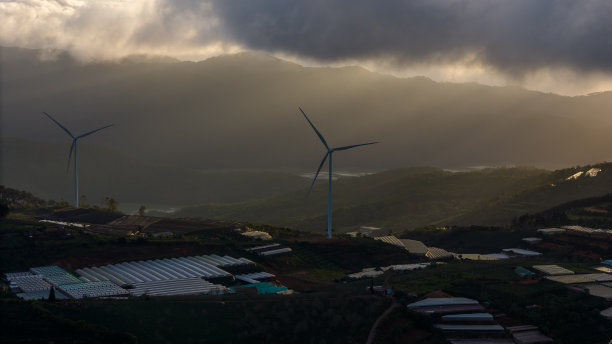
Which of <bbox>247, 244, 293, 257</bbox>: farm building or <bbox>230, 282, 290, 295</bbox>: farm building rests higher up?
<bbox>247, 244, 293, 257</bbox>: farm building

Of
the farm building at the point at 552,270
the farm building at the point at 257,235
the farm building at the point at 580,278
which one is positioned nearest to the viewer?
the farm building at the point at 580,278

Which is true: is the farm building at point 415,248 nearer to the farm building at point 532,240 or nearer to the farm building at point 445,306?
the farm building at point 532,240

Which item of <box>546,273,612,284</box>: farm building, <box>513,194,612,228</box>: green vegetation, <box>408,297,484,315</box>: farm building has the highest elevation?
<box>513,194,612,228</box>: green vegetation

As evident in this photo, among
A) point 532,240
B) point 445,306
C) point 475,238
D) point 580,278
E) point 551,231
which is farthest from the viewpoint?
point 475,238

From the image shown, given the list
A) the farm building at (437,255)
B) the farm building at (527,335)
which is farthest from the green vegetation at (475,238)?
the farm building at (527,335)

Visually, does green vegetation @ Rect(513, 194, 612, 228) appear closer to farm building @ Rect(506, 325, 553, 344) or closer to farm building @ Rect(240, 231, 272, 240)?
farm building @ Rect(240, 231, 272, 240)

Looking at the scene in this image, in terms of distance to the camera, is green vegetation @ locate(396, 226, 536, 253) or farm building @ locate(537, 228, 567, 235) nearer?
farm building @ locate(537, 228, 567, 235)

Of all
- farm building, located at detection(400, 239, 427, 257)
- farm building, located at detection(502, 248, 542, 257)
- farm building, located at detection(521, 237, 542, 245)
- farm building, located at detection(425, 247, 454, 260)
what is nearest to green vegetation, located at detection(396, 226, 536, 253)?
farm building, located at detection(521, 237, 542, 245)

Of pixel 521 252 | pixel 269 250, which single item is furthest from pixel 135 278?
pixel 521 252

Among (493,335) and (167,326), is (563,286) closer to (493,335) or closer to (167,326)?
(493,335)

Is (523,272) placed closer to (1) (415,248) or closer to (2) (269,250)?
(1) (415,248)

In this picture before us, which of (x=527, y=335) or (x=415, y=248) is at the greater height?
(x=415, y=248)

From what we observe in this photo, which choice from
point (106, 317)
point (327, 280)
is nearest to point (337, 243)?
point (327, 280)
